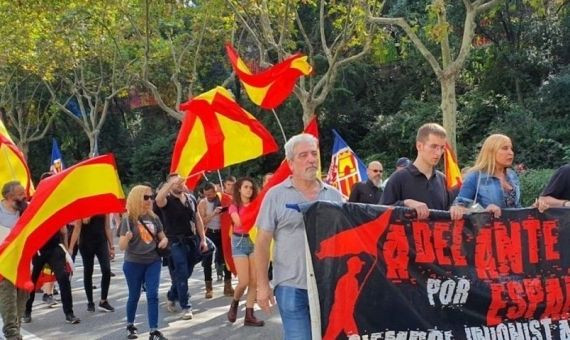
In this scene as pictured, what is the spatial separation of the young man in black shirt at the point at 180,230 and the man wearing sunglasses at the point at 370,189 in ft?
6.39

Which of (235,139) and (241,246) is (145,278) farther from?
(235,139)

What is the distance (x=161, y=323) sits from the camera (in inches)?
349

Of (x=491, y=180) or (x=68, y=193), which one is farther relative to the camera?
(x=68, y=193)

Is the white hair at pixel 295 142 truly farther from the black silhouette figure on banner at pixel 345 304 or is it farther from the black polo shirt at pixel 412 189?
the black polo shirt at pixel 412 189

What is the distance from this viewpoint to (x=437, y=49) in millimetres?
23500

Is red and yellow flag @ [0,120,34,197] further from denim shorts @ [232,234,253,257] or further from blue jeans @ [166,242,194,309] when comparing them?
denim shorts @ [232,234,253,257]

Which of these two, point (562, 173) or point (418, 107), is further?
point (418, 107)

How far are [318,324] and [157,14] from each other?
17415 millimetres

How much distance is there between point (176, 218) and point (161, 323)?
1.25 meters

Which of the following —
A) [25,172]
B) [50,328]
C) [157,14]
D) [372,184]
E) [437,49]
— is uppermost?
[157,14]

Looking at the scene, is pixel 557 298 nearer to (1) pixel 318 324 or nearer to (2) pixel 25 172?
(1) pixel 318 324

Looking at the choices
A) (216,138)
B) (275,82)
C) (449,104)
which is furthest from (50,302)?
(449,104)

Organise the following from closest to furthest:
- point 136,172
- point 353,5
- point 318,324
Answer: point 318,324
point 353,5
point 136,172

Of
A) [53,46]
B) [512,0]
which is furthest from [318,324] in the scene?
[53,46]
